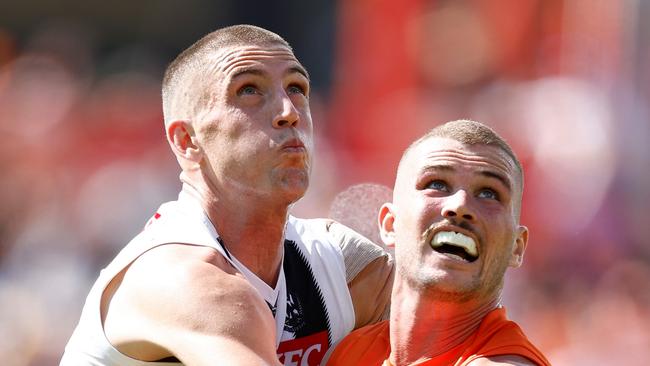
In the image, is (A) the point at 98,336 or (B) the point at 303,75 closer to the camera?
(A) the point at 98,336

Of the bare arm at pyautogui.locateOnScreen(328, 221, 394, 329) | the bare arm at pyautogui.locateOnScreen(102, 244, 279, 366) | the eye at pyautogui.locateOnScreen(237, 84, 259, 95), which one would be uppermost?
the eye at pyautogui.locateOnScreen(237, 84, 259, 95)

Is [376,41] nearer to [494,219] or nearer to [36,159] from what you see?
[36,159]

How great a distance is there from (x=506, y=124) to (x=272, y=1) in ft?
8.03

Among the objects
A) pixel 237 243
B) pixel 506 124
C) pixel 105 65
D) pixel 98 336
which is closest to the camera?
pixel 98 336

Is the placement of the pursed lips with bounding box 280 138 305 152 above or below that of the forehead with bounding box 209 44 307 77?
below

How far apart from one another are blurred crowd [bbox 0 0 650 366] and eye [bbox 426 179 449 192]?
→ 129 inches

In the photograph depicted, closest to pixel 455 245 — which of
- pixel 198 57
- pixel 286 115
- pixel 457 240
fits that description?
pixel 457 240

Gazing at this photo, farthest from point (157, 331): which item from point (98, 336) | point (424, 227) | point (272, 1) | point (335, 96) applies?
point (272, 1)

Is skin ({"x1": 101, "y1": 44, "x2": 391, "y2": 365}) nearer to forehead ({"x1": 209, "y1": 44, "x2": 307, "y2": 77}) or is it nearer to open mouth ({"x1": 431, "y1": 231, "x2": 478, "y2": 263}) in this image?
forehead ({"x1": 209, "y1": 44, "x2": 307, "y2": 77})

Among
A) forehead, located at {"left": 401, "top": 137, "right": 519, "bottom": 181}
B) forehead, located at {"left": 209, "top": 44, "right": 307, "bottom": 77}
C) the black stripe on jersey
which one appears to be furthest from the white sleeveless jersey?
forehead, located at {"left": 401, "top": 137, "right": 519, "bottom": 181}

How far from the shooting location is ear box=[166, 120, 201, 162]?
354 cm

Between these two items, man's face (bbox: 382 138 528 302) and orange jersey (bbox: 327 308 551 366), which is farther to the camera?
man's face (bbox: 382 138 528 302)

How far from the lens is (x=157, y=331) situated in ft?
9.82

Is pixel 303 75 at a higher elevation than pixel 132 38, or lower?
lower
